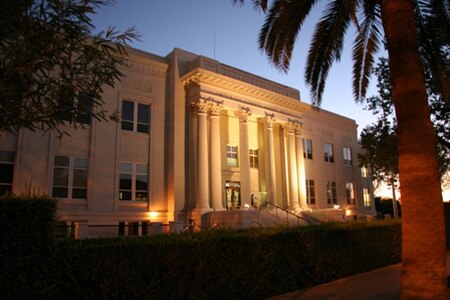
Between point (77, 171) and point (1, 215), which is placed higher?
point (77, 171)

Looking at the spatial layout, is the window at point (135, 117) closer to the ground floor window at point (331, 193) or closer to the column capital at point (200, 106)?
the column capital at point (200, 106)

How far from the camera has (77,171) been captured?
68.7 ft

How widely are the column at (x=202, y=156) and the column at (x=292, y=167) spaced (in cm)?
846

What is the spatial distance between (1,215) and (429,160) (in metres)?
6.88

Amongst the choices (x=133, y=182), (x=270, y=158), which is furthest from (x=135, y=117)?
(x=270, y=158)

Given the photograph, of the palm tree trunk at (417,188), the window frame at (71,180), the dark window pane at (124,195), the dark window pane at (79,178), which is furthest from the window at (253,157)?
the palm tree trunk at (417,188)

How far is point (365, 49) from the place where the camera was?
1173 centimetres

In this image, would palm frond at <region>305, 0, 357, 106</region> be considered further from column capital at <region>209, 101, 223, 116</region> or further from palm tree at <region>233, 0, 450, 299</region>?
column capital at <region>209, 101, 223, 116</region>

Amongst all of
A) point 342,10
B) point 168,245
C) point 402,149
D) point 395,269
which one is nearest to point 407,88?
point 402,149

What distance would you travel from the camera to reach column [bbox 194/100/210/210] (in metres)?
22.9

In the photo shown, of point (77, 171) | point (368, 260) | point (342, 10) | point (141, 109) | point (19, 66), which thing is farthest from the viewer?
point (141, 109)

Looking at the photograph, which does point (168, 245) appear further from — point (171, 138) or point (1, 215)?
point (171, 138)

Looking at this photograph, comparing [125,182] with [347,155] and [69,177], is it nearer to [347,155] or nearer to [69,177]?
[69,177]

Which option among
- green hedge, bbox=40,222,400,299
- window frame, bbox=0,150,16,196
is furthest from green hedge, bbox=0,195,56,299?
window frame, bbox=0,150,16,196
